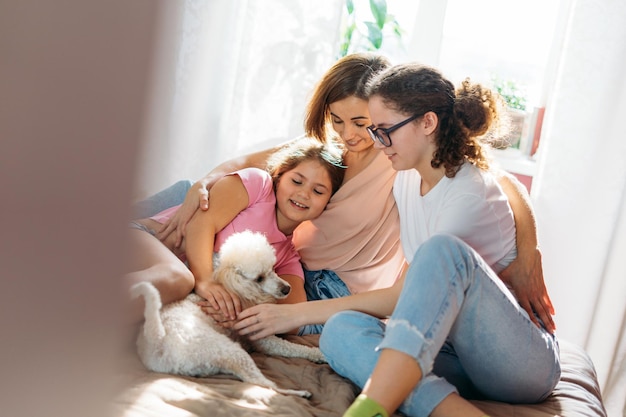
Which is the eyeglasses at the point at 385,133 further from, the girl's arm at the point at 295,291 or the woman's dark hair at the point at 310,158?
the girl's arm at the point at 295,291

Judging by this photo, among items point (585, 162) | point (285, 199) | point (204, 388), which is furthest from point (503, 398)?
point (585, 162)

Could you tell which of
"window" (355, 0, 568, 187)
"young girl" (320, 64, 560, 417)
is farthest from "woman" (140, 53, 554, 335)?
"window" (355, 0, 568, 187)

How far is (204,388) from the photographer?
3.93 ft

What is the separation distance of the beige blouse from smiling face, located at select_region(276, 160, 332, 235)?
76 mm

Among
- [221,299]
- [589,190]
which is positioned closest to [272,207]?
[221,299]

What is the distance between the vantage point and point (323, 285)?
1.89m

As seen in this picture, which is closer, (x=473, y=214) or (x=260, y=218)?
(x=473, y=214)

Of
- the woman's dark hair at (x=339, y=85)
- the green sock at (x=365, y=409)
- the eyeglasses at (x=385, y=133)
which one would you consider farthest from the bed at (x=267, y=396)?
the woman's dark hair at (x=339, y=85)

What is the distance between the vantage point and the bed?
108 cm

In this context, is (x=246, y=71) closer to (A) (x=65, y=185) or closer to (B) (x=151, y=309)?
(B) (x=151, y=309)

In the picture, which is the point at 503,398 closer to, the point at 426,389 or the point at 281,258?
the point at 426,389

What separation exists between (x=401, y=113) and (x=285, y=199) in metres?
0.46

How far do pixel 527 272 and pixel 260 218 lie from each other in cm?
67

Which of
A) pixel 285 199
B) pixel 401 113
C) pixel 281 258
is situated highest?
pixel 401 113
